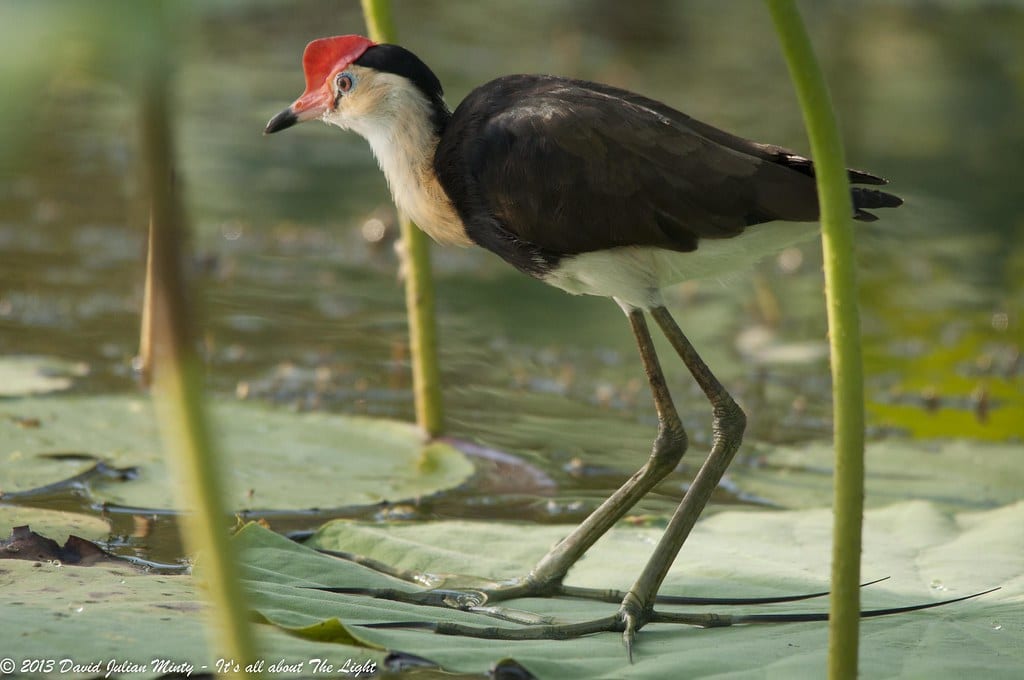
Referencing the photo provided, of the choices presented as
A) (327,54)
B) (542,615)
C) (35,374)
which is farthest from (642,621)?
(35,374)

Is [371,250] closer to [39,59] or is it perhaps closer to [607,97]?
[607,97]

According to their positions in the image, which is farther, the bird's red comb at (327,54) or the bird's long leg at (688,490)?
the bird's red comb at (327,54)

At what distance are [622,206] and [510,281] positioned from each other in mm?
4243

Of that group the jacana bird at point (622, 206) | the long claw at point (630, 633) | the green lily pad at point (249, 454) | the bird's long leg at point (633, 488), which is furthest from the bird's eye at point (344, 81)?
the long claw at point (630, 633)

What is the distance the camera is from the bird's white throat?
358 centimetres

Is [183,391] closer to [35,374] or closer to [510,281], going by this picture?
[35,374]

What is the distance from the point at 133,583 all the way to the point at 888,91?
1125 centimetres

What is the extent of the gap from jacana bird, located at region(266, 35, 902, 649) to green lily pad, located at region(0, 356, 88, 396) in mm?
2014

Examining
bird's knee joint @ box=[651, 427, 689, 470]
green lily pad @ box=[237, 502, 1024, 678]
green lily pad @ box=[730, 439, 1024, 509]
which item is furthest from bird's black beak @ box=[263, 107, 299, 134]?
green lily pad @ box=[730, 439, 1024, 509]

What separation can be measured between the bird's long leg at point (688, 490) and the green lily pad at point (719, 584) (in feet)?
0.22

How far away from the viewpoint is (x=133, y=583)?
9.35 ft

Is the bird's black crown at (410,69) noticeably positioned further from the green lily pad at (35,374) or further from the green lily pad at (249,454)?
the green lily pad at (35,374)

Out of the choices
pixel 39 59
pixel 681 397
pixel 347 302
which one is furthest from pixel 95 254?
pixel 39 59

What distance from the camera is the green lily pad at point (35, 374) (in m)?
4.88
